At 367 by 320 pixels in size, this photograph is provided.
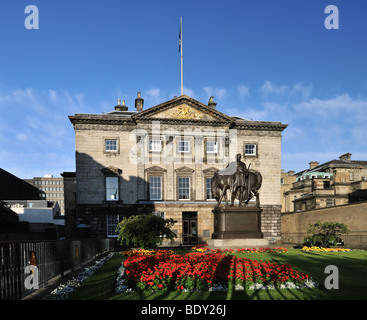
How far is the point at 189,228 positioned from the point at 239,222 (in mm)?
18504

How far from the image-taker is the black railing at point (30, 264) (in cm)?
656

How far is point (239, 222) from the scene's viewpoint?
740 inches

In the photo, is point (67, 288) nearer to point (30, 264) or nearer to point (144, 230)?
point (30, 264)

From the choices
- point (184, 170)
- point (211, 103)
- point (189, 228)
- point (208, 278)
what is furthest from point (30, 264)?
point (211, 103)

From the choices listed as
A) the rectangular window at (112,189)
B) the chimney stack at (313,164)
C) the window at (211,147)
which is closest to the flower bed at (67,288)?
the rectangular window at (112,189)

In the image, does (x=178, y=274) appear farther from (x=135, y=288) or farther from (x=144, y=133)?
(x=144, y=133)

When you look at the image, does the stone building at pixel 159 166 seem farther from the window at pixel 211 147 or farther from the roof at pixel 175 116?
the window at pixel 211 147

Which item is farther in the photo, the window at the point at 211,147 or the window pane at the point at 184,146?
the window at the point at 211,147

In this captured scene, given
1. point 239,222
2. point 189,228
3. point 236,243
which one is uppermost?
point 239,222

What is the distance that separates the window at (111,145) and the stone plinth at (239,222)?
813 inches

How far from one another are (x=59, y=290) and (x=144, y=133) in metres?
28.4

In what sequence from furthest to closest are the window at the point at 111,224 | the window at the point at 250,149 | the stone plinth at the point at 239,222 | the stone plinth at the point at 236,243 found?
the window at the point at 250,149, the window at the point at 111,224, the stone plinth at the point at 239,222, the stone plinth at the point at 236,243

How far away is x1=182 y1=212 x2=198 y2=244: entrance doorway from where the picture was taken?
119ft
